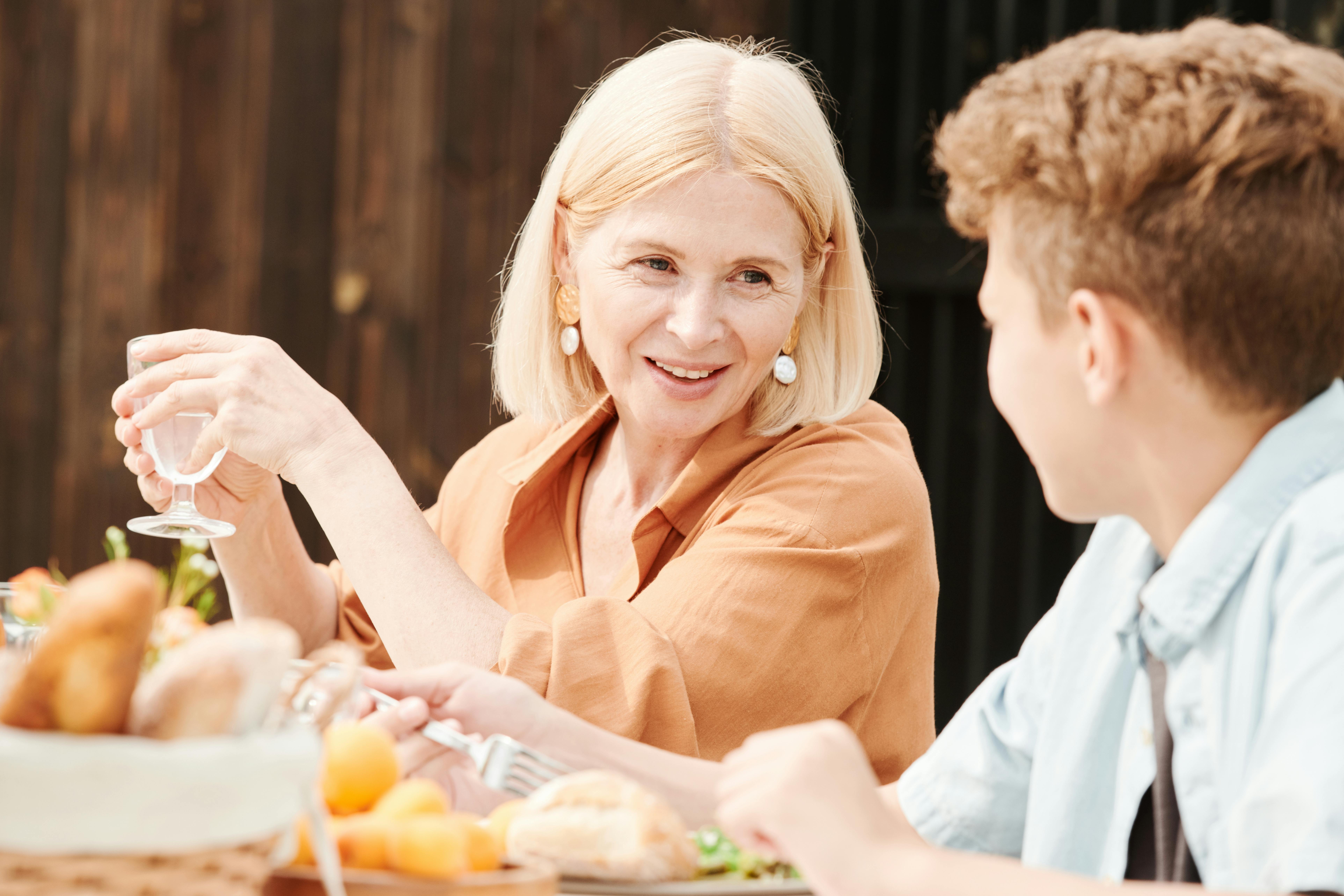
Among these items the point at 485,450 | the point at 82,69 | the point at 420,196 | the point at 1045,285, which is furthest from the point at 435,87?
the point at 1045,285

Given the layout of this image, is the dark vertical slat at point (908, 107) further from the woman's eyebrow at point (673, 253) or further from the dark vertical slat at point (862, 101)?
the woman's eyebrow at point (673, 253)

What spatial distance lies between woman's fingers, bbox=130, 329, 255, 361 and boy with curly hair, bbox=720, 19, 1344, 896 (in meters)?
0.85

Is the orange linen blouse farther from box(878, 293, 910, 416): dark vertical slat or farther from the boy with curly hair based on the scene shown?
box(878, 293, 910, 416): dark vertical slat

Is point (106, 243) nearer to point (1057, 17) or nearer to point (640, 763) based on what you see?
point (1057, 17)

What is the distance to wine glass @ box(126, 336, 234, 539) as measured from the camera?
144 centimetres

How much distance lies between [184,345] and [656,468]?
0.62m

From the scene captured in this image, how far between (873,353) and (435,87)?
6.05 ft

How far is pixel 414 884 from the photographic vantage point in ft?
2.46

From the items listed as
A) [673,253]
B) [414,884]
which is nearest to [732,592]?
[673,253]

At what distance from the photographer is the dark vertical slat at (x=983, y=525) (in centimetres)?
328

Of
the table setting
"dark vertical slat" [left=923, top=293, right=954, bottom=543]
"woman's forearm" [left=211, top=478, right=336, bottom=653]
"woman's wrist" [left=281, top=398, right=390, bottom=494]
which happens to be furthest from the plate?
"dark vertical slat" [left=923, top=293, right=954, bottom=543]

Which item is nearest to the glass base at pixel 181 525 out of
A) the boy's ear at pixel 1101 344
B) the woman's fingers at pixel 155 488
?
the woman's fingers at pixel 155 488

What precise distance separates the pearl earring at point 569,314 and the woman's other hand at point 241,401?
437mm

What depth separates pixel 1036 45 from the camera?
3.19m
